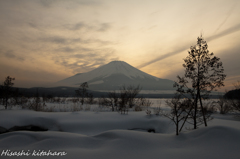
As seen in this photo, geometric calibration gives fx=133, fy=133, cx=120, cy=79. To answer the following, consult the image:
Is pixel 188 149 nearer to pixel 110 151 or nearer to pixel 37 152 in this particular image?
pixel 110 151

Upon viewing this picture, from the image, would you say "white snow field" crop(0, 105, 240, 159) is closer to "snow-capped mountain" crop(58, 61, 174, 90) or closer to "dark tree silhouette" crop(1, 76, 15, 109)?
"dark tree silhouette" crop(1, 76, 15, 109)

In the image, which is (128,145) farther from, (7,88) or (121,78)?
(121,78)

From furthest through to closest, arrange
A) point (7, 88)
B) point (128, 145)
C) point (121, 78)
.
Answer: point (121, 78), point (7, 88), point (128, 145)

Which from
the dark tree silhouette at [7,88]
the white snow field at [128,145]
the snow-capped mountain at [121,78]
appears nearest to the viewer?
the white snow field at [128,145]

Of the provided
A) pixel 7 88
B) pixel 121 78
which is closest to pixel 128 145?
pixel 7 88

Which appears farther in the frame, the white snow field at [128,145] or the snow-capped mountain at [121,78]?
the snow-capped mountain at [121,78]

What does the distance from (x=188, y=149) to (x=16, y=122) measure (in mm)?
6791

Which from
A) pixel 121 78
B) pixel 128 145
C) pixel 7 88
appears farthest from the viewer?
pixel 121 78

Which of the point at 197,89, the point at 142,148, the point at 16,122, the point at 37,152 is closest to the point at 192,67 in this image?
the point at 197,89

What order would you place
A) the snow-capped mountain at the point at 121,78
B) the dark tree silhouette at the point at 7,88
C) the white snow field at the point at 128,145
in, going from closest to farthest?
the white snow field at the point at 128,145 → the dark tree silhouette at the point at 7,88 → the snow-capped mountain at the point at 121,78

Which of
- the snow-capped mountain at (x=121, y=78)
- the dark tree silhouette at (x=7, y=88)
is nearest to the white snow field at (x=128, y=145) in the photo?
the dark tree silhouette at (x=7, y=88)

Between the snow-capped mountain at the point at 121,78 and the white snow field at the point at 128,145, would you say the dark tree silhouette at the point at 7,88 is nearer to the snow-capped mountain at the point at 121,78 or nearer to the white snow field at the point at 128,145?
the white snow field at the point at 128,145

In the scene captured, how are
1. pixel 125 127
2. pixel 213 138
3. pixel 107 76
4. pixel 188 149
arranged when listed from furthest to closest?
pixel 107 76
pixel 125 127
pixel 213 138
pixel 188 149

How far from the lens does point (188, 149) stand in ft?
9.02
